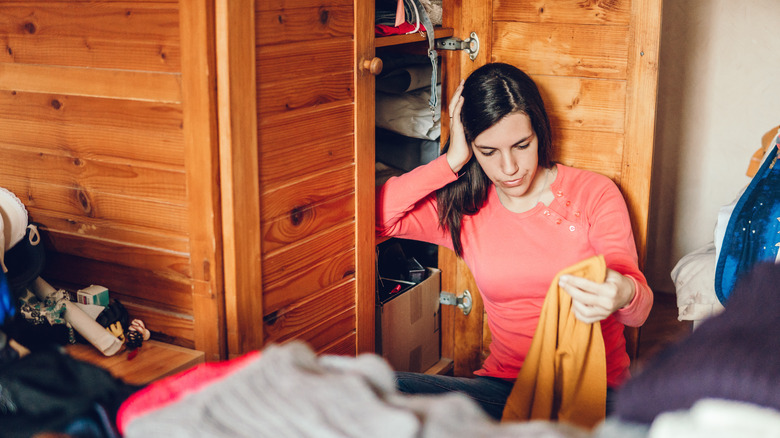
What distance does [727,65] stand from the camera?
2.66 m

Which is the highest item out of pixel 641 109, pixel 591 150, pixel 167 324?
pixel 641 109

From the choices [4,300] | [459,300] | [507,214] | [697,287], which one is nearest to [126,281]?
[4,300]

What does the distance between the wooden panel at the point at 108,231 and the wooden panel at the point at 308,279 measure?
16cm

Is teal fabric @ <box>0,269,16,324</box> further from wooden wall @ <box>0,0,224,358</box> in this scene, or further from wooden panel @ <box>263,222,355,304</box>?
wooden panel @ <box>263,222,355,304</box>

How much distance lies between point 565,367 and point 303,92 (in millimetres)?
693

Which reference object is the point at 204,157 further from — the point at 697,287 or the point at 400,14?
the point at 697,287

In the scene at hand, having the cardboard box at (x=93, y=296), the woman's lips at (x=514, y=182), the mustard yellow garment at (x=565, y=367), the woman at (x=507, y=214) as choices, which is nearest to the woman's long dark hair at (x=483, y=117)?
the woman at (x=507, y=214)

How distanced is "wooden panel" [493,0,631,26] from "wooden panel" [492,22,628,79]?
1 cm

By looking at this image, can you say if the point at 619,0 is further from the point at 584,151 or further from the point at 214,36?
the point at 214,36

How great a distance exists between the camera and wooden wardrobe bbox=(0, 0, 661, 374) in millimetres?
1133

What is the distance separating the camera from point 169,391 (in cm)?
72

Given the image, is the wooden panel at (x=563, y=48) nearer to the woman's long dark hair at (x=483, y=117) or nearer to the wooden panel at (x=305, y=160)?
the woman's long dark hair at (x=483, y=117)

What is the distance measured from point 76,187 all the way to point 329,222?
460mm

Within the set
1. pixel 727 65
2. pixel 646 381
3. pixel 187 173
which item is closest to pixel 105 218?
pixel 187 173
